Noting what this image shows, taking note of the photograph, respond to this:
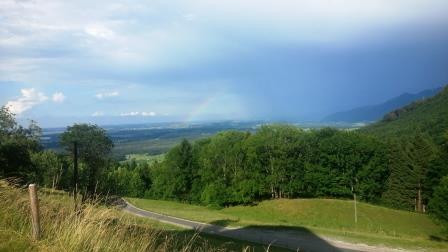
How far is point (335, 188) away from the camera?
76.5 metres

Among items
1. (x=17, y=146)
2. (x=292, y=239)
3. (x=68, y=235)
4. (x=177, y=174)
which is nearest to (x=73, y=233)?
(x=68, y=235)

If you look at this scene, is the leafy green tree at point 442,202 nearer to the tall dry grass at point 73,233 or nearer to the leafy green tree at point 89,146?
the leafy green tree at point 89,146

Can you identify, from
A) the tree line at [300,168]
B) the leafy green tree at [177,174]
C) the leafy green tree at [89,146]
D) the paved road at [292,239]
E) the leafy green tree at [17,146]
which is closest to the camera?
the paved road at [292,239]

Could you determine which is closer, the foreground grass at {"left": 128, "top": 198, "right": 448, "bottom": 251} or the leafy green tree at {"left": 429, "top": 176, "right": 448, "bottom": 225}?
the leafy green tree at {"left": 429, "top": 176, "right": 448, "bottom": 225}

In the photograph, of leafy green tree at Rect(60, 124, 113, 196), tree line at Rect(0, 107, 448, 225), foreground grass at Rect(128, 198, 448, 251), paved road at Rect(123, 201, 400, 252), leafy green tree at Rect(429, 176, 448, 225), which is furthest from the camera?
tree line at Rect(0, 107, 448, 225)

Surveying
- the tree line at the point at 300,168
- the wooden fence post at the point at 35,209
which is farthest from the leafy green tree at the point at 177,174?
the wooden fence post at the point at 35,209

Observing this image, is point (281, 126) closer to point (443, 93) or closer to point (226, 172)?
point (226, 172)

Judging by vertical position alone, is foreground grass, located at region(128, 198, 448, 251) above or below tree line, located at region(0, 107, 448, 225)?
below

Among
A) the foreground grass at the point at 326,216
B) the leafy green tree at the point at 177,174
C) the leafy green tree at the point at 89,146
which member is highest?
the leafy green tree at the point at 89,146

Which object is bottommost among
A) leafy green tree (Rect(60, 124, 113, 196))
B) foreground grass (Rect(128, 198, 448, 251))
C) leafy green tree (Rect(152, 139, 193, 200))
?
foreground grass (Rect(128, 198, 448, 251))

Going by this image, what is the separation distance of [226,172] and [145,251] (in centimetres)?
7115

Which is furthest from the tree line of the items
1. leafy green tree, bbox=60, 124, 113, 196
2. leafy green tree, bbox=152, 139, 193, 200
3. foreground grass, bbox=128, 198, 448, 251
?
leafy green tree, bbox=60, 124, 113, 196

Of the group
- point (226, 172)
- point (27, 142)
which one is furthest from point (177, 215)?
point (226, 172)

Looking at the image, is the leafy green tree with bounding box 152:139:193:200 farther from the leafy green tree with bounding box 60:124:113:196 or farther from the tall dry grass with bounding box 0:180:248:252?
the tall dry grass with bounding box 0:180:248:252
